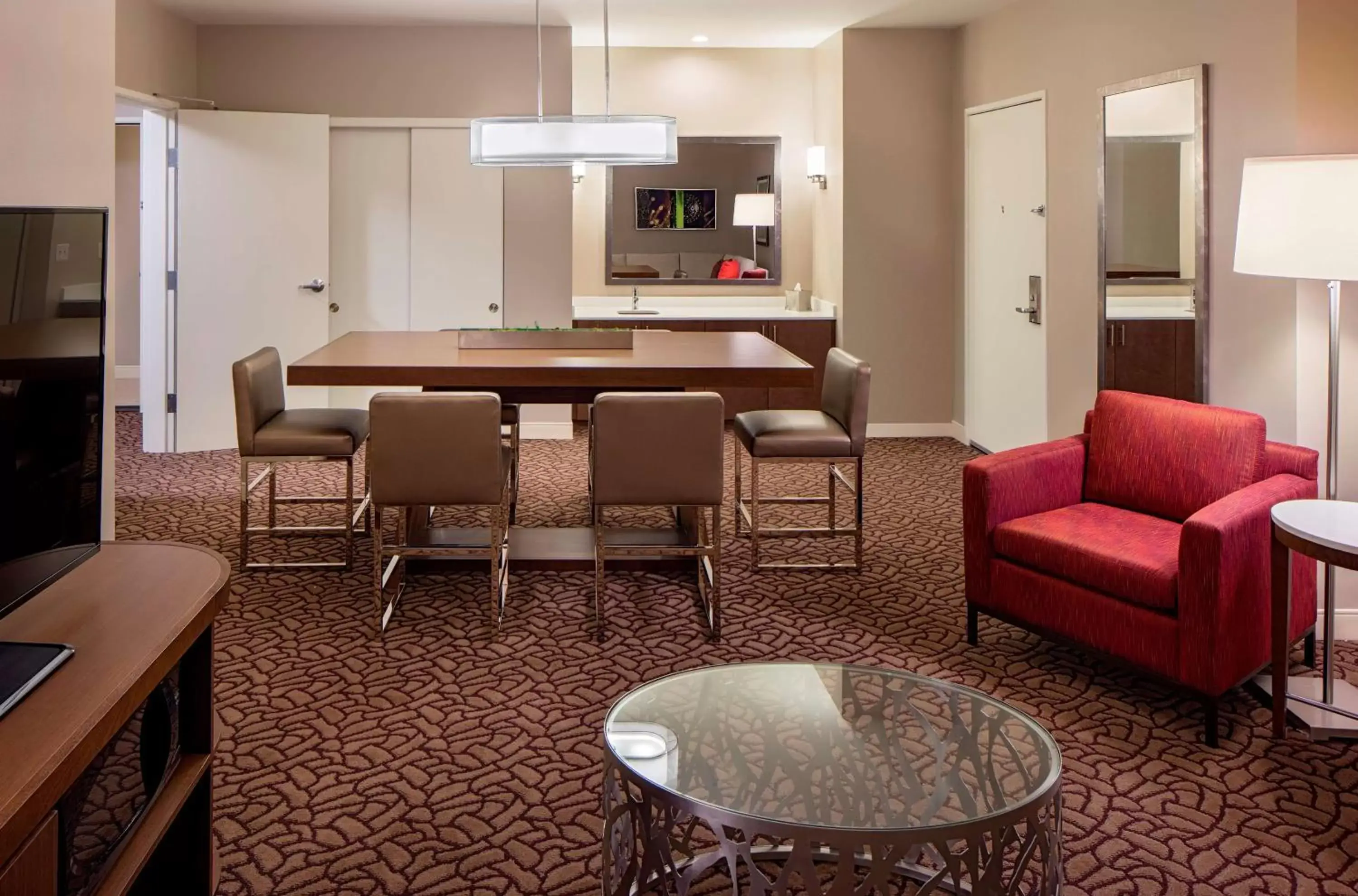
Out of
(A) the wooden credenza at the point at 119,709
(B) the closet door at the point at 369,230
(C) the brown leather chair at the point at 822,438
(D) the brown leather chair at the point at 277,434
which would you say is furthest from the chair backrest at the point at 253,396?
(B) the closet door at the point at 369,230

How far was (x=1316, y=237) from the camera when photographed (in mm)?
2949

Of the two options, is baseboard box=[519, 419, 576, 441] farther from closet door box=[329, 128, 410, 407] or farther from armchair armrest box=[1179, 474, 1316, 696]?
armchair armrest box=[1179, 474, 1316, 696]

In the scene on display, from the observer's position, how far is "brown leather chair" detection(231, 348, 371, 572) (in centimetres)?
432

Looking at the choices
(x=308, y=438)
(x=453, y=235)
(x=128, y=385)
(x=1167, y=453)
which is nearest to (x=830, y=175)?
(x=453, y=235)

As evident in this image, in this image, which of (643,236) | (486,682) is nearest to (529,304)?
(643,236)

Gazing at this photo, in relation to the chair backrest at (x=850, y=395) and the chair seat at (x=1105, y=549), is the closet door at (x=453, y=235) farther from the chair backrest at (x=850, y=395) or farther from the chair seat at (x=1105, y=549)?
the chair seat at (x=1105, y=549)

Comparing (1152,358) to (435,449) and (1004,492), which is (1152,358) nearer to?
(1004,492)

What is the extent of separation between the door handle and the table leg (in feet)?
10.7

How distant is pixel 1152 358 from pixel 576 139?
2.47 meters

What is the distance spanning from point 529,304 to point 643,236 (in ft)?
3.97

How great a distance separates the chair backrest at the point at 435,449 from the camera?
11.8ft

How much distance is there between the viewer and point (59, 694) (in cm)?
157

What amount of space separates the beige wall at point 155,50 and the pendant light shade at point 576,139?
2446 millimetres

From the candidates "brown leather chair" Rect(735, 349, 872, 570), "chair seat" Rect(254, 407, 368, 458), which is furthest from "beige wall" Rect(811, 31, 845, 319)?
"chair seat" Rect(254, 407, 368, 458)
